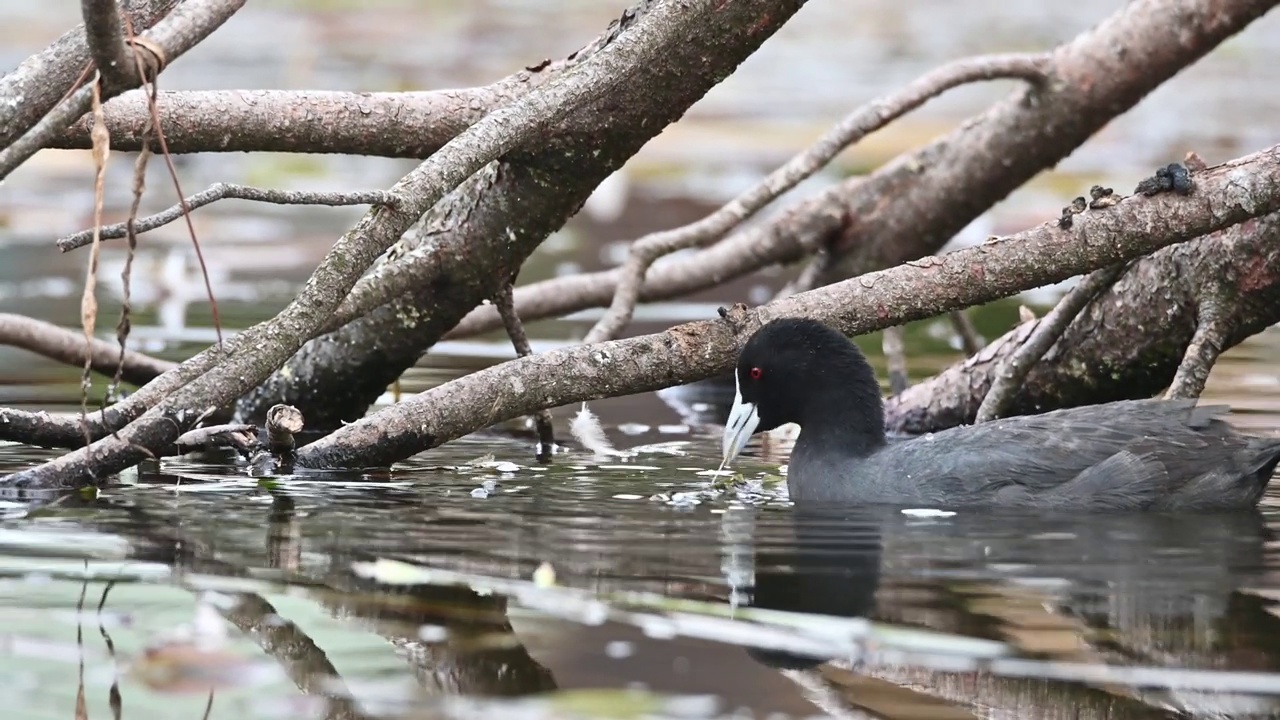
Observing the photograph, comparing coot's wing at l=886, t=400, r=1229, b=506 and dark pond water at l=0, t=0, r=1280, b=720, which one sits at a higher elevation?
coot's wing at l=886, t=400, r=1229, b=506

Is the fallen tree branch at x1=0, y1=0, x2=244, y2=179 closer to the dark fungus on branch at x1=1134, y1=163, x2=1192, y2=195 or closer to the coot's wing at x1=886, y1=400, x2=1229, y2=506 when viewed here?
the coot's wing at x1=886, y1=400, x2=1229, y2=506

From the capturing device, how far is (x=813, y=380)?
621 cm

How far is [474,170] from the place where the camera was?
17.6 ft

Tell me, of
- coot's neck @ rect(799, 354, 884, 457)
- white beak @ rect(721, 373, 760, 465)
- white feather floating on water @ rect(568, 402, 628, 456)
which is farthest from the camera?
white feather floating on water @ rect(568, 402, 628, 456)

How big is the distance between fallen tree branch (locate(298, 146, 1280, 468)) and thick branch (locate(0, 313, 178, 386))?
167cm

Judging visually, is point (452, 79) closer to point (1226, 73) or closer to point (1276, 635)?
point (1226, 73)

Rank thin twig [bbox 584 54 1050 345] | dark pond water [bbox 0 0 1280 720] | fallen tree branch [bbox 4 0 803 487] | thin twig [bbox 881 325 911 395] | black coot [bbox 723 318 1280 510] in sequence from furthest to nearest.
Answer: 1. thin twig [bbox 881 325 911 395]
2. thin twig [bbox 584 54 1050 345]
3. black coot [bbox 723 318 1280 510]
4. fallen tree branch [bbox 4 0 803 487]
5. dark pond water [bbox 0 0 1280 720]

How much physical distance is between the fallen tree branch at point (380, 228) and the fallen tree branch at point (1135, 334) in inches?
72.2

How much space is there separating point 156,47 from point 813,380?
2651 millimetres

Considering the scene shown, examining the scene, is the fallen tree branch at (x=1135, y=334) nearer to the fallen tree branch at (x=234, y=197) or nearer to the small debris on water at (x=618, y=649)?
the fallen tree branch at (x=234, y=197)

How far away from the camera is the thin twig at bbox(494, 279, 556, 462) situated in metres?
6.68

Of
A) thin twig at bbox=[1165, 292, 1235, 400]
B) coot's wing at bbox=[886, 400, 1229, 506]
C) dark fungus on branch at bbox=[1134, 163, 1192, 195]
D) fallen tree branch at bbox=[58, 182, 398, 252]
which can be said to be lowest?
coot's wing at bbox=[886, 400, 1229, 506]

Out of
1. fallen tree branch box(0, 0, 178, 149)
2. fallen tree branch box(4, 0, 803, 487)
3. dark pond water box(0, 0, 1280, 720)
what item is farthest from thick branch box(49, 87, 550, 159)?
dark pond water box(0, 0, 1280, 720)

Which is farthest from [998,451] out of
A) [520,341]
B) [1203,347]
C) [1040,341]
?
[520,341]
